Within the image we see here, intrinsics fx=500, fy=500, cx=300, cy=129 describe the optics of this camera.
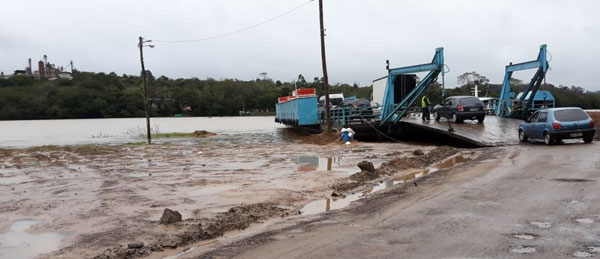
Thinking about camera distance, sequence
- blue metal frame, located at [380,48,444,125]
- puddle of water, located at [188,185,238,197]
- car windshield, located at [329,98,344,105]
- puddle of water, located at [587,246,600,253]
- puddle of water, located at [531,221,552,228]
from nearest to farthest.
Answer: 1. puddle of water, located at [587,246,600,253]
2. puddle of water, located at [531,221,552,228]
3. puddle of water, located at [188,185,238,197]
4. blue metal frame, located at [380,48,444,125]
5. car windshield, located at [329,98,344,105]

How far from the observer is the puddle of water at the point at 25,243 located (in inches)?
264

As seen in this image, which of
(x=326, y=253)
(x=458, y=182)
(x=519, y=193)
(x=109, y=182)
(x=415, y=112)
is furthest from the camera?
(x=415, y=112)

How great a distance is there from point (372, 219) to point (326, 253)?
208 cm

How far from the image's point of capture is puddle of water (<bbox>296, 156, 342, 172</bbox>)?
16.1m

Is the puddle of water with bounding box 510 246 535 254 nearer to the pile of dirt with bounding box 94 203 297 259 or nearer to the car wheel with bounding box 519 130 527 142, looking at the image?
the pile of dirt with bounding box 94 203 297 259

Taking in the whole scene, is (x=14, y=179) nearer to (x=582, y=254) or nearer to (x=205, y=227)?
(x=205, y=227)

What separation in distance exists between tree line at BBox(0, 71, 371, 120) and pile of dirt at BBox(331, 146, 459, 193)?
6955 centimetres

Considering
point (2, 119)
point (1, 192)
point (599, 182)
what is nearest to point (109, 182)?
point (1, 192)

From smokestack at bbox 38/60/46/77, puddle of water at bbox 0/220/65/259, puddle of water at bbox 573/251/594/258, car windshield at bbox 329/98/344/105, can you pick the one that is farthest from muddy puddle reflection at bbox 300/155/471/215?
smokestack at bbox 38/60/46/77

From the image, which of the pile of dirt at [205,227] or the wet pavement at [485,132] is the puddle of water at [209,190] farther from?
the wet pavement at [485,132]

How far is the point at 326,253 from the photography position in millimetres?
5727

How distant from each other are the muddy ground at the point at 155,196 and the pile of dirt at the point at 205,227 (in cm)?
1

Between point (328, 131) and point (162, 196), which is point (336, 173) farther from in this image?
point (328, 131)

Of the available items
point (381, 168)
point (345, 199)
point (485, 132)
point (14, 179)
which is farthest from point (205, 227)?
point (485, 132)
